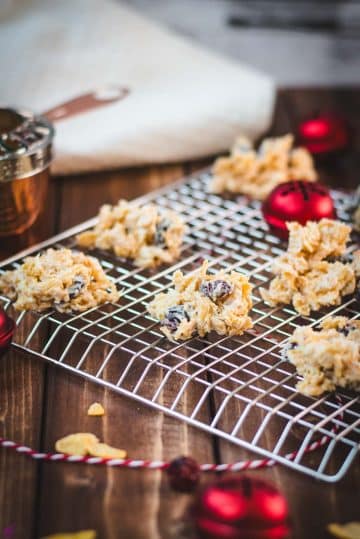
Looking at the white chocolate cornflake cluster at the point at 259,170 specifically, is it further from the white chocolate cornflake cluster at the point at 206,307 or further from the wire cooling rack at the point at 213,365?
the white chocolate cornflake cluster at the point at 206,307

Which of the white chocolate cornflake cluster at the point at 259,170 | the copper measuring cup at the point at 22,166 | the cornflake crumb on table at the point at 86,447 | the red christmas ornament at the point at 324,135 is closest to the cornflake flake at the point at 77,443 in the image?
the cornflake crumb on table at the point at 86,447

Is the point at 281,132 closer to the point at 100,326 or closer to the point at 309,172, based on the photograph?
the point at 309,172

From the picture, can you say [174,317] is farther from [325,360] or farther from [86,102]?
[86,102]

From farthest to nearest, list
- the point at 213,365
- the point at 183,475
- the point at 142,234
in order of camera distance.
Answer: the point at 142,234, the point at 213,365, the point at 183,475

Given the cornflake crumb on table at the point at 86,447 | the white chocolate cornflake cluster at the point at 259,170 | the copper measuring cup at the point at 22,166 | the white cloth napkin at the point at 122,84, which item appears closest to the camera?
the cornflake crumb on table at the point at 86,447

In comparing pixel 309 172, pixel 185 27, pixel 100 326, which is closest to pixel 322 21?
pixel 185 27

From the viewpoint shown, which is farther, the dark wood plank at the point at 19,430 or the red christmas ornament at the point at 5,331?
the red christmas ornament at the point at 5,331

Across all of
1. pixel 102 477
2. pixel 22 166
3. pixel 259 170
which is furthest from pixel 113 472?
pixel 259 170
